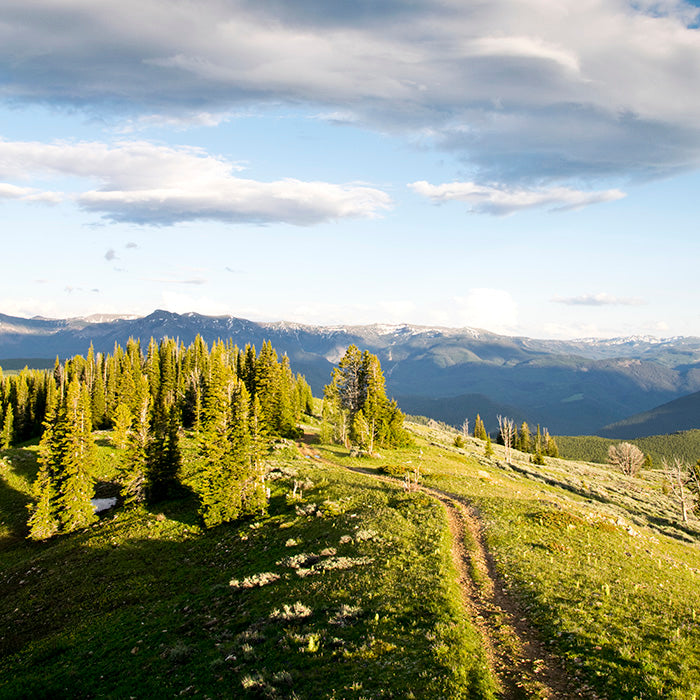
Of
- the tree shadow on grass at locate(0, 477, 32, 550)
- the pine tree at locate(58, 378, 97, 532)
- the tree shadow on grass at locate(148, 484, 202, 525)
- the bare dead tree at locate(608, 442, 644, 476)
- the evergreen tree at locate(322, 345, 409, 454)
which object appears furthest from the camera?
the bare dead tree at locate(608, 442, 644, 476)

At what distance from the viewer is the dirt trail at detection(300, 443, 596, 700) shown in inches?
504

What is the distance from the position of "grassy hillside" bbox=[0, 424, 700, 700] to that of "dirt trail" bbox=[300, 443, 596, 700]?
22 cm

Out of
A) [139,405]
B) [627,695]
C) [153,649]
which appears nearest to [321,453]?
[139,405]

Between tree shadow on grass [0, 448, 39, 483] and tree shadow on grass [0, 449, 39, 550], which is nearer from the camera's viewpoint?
tree shadow on grass [0, 449, 39, 550]

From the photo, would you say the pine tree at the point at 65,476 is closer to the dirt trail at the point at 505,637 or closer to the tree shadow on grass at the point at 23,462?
the tree shadow on grass at the point at 23,462

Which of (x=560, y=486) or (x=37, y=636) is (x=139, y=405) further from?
(x=560, y=486)

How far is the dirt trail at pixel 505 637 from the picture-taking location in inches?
504

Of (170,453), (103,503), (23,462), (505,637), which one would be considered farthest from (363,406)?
(505,637)

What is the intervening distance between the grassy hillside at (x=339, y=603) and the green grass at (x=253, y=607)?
0.10 metres

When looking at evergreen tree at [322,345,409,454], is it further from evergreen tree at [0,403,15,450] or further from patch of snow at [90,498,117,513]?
evergreen tree at [0,403,15,450]

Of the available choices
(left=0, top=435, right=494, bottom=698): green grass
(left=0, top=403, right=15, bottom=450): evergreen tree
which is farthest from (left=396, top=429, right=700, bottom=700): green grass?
(left=0, top=403, right=15, bottom=450): evergreen tree

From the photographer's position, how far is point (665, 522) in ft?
179

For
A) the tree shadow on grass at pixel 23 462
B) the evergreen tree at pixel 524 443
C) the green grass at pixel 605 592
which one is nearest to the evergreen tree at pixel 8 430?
the tree shadow on grass at pixel 23 462

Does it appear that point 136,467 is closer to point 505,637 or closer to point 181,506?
point 181,506
